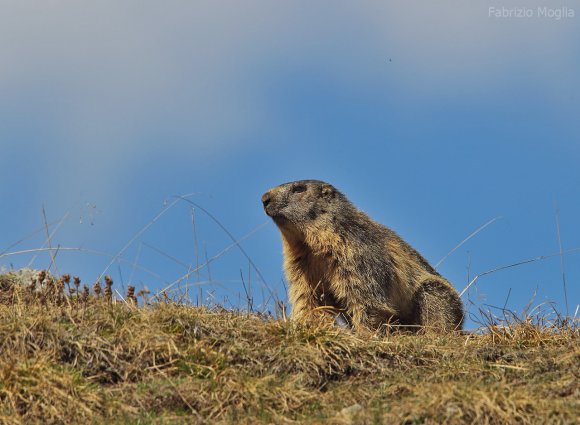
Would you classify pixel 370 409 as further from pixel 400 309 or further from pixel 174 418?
pixel 400 309

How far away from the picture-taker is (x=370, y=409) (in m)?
6.80

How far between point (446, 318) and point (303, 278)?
1.94 metres

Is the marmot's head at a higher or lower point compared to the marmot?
higher

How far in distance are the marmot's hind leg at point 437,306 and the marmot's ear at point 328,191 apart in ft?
5.50

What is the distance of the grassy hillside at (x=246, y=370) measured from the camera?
6.77 meters

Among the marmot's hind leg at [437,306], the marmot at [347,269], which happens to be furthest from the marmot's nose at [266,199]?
the marmot's hind leg at [437,306]

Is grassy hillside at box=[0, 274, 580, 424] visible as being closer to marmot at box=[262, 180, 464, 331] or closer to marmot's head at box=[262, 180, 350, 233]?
marmot at box=[262, 180, 464, 331]

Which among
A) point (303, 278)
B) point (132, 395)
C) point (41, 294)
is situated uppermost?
point (303, 278)

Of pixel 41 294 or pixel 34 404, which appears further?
pixel 41 294

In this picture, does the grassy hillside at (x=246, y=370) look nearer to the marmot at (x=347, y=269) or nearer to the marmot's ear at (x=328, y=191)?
the marmot at (x=347, y=269)

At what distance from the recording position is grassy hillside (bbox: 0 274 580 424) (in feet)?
22.2

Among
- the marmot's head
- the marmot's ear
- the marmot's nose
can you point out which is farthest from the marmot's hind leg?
the marmot's nose

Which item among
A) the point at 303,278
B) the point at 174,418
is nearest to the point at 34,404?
the point at 174,418

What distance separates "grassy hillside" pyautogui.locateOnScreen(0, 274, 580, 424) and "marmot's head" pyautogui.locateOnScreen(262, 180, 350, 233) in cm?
225
